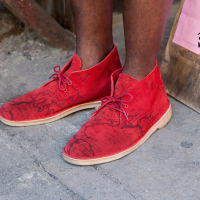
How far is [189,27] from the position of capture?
1.30 meters

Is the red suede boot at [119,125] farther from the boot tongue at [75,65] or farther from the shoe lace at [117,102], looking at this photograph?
the boot tongue at [75,65]

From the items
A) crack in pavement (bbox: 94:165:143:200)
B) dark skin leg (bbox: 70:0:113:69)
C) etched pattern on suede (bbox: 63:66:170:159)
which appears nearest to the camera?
crack in pavement (bbox: 94:165:143:200)

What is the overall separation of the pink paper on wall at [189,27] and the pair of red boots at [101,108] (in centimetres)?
29

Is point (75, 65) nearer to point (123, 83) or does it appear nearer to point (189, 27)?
point (123, 83)

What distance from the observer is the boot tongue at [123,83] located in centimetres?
109

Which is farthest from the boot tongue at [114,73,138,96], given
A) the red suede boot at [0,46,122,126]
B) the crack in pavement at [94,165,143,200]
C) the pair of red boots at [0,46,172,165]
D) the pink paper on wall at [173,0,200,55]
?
the pink paper on wall at [173,0,200,55]

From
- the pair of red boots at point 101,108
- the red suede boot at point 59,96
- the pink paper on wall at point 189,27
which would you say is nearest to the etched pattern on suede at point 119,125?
the pair of red boots at point 101,108

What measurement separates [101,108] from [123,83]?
0.48 ft

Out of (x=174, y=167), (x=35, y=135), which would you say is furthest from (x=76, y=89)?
(x=174, y=167)

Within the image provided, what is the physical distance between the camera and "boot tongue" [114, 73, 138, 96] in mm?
1087

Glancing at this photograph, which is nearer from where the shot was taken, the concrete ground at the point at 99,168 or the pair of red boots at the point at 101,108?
the concrete ground at the point at 99,168

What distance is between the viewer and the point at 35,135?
116 cm

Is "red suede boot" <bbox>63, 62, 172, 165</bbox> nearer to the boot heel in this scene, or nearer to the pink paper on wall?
the boot heel

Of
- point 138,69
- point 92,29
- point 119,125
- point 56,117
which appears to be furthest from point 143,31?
point 56,117
